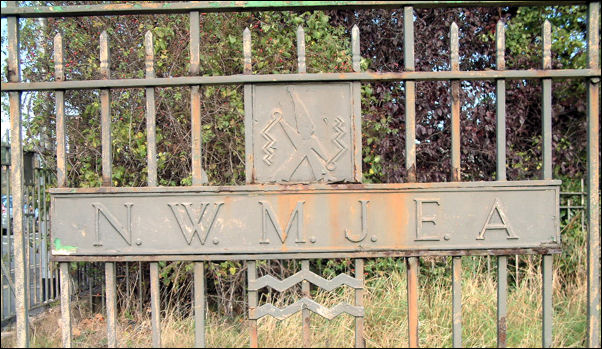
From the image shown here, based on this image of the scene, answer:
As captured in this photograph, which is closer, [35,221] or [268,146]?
[268,146]

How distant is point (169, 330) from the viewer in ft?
10.1

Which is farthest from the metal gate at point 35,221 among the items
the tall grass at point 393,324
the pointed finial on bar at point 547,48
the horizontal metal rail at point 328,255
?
the pointed finial on bar at point 547,48

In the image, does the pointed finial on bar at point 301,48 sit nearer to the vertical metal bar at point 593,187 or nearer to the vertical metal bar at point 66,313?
the vertical metal bar at point 593,187

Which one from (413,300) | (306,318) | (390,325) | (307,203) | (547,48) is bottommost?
(390,325)

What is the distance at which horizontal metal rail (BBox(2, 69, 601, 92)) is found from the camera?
2.51 meters

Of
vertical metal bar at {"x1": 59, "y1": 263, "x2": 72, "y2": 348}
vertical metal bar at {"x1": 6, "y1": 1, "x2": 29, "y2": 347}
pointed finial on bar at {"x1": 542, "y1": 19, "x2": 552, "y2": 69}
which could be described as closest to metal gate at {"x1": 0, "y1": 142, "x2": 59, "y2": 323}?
vertical metal bar at {"x1": 6, "y1": 1, "x2": 29, "y2": 347}

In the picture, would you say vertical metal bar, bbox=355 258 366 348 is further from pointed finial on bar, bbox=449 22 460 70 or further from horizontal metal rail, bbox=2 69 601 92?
pointed finial on bar, bbox=449 22 460 70

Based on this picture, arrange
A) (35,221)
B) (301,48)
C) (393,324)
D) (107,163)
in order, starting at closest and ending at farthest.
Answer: (301,48) → (107,163) → (393,324) → (35,221)

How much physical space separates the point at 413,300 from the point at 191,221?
135cm

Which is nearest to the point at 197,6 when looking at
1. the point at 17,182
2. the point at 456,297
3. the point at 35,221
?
the point at 17,182

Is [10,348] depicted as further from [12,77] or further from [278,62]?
[278,62]

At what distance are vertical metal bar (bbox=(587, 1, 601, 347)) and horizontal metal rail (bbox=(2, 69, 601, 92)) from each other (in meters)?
0.13

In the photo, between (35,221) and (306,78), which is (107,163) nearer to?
(306,78)

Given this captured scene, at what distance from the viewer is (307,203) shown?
2545mm
